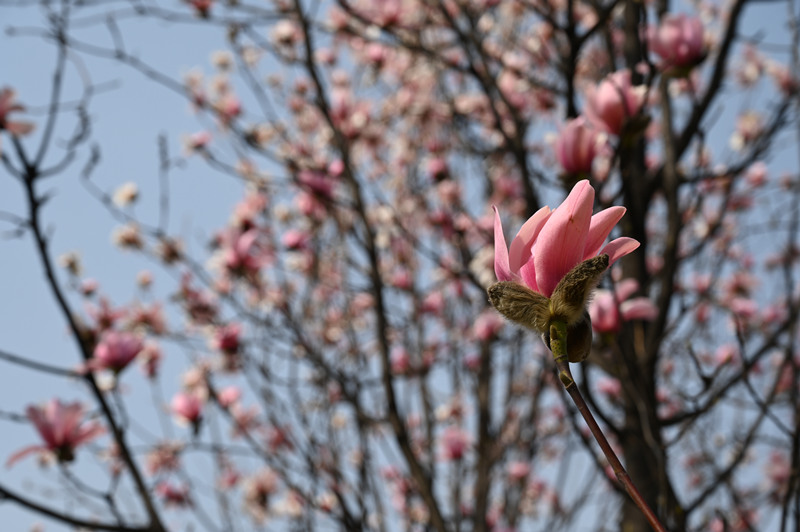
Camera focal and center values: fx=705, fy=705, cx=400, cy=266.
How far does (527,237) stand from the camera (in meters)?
0.68

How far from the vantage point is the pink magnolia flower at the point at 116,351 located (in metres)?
2.33

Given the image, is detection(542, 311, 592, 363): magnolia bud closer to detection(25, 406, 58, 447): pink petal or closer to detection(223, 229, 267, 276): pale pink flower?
detection(25, 406, 58, 447): pink petal

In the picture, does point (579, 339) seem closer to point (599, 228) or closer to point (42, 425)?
point (599, 228)

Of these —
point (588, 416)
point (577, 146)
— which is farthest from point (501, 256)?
point (577, 146)

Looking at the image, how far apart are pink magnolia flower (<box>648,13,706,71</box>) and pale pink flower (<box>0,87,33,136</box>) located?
5.36ft

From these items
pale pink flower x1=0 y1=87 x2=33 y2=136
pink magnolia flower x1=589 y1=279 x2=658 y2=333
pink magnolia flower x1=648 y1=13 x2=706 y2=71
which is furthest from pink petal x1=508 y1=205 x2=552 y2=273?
pale pink flower x1=0 y1=87 x2=33 y2=136

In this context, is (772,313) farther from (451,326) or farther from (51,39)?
(51,39)

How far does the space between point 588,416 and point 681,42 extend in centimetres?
141

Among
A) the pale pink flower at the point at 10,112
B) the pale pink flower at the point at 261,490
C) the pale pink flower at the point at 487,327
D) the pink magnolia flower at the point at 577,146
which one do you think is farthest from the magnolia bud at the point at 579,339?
the pale pink flower at the point at 261,490

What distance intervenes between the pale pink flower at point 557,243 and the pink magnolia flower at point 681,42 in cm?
119

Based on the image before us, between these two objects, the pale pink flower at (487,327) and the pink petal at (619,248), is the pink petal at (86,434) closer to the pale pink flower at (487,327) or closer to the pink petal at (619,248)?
the pale pink flower at (487,327)

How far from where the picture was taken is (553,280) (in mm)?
686

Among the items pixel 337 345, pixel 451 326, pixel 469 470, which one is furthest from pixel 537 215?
pixel 337 345

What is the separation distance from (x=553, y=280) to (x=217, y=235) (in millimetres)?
2932
